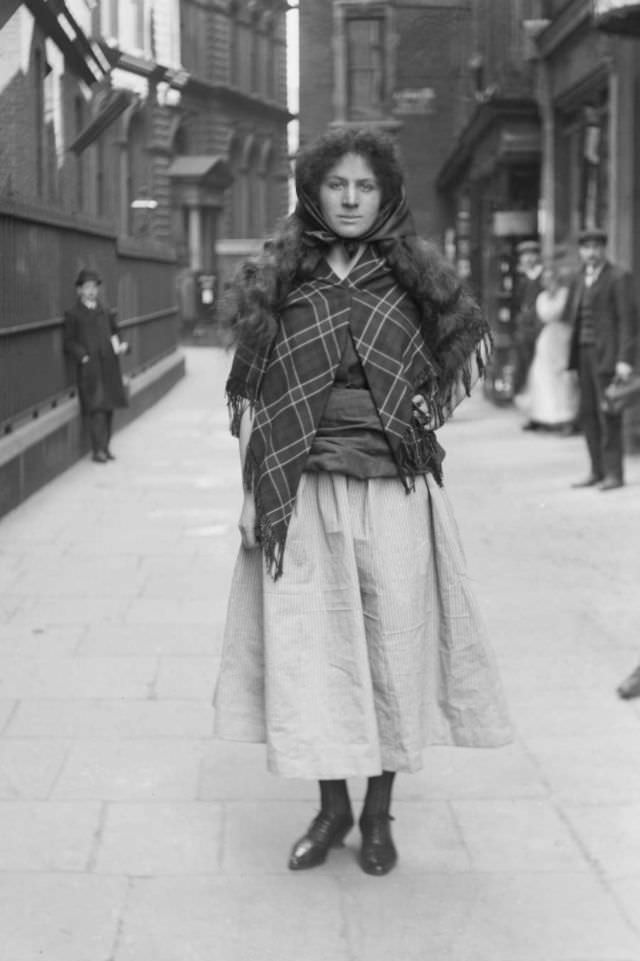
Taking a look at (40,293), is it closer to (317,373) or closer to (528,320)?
(528,320)

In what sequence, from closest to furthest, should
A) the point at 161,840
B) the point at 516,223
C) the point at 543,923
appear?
1. the point at 543,923
2. the point at 161,840
3. the point at 516,223

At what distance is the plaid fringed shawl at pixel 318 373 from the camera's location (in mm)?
4121

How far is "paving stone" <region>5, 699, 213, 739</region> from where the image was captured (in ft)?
18.4

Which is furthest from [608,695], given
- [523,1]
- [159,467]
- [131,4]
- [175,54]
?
[175,54]

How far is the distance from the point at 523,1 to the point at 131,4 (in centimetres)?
1310

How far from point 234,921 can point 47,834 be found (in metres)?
0.82

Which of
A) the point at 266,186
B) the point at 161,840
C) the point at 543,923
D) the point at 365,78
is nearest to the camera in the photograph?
the point at 543,923

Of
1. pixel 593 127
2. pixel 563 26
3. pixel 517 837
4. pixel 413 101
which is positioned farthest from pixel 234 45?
pixel 517 837

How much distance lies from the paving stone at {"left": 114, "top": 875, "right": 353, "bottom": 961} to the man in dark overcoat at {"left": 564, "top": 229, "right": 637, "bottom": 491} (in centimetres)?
763

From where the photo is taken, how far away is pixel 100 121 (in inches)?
806

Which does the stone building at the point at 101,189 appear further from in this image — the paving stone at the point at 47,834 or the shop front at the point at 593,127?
the shop front at the point at 593,127

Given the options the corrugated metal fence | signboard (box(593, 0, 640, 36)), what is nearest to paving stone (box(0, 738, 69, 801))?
the corrugated metal fence

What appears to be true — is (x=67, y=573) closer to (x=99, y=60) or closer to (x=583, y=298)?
(x=583, y=298)

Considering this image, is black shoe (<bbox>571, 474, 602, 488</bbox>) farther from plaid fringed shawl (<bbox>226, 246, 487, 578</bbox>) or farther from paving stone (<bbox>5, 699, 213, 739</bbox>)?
plaid fringed shawl (<bbox>226, 246, 487, 578</bbox>)
